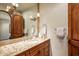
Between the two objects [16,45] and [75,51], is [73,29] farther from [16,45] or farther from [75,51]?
[16,45]

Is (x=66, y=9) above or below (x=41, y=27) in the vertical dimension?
above

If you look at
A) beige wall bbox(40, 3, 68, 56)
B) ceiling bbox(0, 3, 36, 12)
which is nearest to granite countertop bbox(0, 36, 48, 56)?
beige wall bbox(40, 3, 68, 56)

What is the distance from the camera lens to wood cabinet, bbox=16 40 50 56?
1.28m

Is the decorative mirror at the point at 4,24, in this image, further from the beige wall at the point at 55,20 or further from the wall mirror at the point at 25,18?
the beige wall at the point at 55,20

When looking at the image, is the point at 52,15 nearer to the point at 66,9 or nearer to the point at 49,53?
the point at 66,9

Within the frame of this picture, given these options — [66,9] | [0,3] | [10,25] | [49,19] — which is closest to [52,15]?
[49,19]

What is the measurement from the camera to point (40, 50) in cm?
134

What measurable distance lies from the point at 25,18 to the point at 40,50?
16.6 inches

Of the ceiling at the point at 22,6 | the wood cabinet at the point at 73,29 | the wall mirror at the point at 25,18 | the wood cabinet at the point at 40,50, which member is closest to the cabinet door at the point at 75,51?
the wood cabinet at the point at 73,29

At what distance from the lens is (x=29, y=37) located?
1.36m

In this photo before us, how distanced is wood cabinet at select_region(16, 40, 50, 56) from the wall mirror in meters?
0.18

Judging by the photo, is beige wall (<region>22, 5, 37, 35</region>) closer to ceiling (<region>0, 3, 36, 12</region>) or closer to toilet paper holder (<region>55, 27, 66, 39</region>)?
ceiling (<region>0, 3, 36, 12</region>)

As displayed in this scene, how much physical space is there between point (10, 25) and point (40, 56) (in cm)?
51

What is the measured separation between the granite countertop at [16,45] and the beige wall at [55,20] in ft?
0.57
